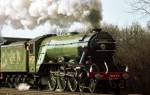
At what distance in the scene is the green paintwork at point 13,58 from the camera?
87.2 ft

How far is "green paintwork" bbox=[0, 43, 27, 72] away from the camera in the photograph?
26.6 m

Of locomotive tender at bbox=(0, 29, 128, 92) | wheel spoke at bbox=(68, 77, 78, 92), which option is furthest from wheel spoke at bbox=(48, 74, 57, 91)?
wheel spoke at bbox=(68, 77, 78, 92)

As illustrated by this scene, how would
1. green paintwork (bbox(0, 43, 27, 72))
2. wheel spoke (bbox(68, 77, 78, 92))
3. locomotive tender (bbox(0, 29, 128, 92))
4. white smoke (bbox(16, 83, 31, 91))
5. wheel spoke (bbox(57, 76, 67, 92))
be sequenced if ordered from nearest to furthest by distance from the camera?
locomotive tender (bbox(0, 29, 128, 92)), wheel spoke (bbox(68, 77, 78, 92)), wheel spoke (bbox(57, 76, 67, 92)), green paintwork (bbox(0, 43, 27, 72)), white smoke (bbox(16, 83, 31, 91))

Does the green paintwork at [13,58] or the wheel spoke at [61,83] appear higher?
the green paintwork at [13,58]

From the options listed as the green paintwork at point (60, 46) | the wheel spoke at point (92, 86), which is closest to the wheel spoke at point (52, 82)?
the green paintwork at point (60, 46)

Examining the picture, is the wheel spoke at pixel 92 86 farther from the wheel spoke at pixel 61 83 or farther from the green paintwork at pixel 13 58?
the green paintwork at pixel 13 58

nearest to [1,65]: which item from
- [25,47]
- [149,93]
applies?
[25,47]

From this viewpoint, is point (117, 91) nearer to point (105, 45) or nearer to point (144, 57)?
point (105, 45)

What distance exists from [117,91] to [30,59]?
6.23 m

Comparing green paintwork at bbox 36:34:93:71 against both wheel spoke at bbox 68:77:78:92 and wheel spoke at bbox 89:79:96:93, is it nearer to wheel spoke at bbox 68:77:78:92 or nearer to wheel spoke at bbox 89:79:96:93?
wheel spoke at bbox 68:77:78:92


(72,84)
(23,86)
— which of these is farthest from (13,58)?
(72,84)

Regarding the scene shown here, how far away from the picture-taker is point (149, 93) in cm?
2239

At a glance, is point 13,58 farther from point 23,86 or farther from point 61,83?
point 61,83

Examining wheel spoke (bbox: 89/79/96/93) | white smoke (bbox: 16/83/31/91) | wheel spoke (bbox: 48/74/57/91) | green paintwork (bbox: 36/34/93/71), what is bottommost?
white smoke (bbox: 16/83/31/91)
